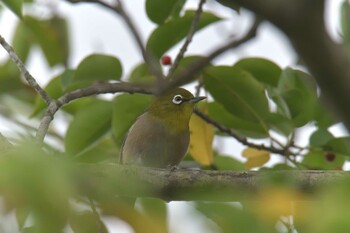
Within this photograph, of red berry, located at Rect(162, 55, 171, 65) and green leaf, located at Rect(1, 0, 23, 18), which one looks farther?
red berry, located at Rect(162, 55, 171, 65)

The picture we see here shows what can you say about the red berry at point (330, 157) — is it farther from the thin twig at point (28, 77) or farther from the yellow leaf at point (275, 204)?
the yellow leaf at point (275, 204)

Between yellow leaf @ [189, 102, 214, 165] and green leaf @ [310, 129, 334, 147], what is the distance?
30.5 inches

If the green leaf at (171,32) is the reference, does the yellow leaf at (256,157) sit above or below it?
Answer: below

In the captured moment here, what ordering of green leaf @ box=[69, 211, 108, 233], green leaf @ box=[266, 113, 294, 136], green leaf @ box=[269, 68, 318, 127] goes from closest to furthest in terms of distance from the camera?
green leaf @ box=[69, 211, 108, 233], green leaf @ box=[269, 68, 318, 127], green leaf @ box=[266, 113, 294, 136]

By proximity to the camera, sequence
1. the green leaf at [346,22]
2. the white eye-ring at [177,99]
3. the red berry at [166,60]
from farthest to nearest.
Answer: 1. the white eye-ring at [177,99]
2. the red berry at [166,60]
3. the green leaf at [346,22]

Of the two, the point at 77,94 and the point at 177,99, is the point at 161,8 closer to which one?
the point at 77,94

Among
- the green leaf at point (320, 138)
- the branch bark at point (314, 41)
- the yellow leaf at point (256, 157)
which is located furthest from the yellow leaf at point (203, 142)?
the branch bark at point (314, 41)

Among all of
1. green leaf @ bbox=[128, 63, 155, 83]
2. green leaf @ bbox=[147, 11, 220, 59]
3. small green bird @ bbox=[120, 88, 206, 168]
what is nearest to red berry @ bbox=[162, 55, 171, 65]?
green leaf @ bbox=[128, 63, 155, 83]

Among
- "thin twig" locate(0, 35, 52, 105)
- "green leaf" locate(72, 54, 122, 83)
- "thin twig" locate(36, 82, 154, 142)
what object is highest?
"thin twig" locate(0, 35, 52, 105)

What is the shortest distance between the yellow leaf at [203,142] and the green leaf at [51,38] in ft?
7.95

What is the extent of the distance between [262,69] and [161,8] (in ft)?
3.02

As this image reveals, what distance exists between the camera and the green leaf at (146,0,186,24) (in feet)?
16.4

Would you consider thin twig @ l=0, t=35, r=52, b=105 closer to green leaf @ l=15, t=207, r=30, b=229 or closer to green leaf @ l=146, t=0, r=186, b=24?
green leaf @ l=146, t=0, r=186, b=24

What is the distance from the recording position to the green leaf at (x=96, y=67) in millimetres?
5176
